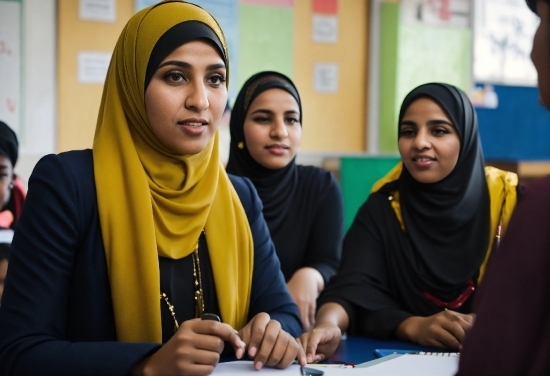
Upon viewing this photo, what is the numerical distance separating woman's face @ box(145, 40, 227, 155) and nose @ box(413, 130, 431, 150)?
0.84 metres

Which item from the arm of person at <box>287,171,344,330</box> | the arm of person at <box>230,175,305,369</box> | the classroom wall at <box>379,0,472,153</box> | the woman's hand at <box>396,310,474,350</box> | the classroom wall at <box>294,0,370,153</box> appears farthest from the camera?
the classroom wall at <box>379,0,472,153</box>

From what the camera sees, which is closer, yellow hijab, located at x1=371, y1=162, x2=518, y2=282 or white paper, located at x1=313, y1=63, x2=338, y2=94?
yellow hijab, located at x1=371, y1=162, x2=518, y2=282

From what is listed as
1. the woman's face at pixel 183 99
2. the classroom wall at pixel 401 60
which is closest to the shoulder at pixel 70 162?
the woman's face at pixel 183 99

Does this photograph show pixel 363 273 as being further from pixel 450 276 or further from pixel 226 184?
pixel 226 184

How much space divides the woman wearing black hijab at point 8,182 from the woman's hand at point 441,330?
1600mm

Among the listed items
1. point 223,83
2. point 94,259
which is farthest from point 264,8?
point 94,259

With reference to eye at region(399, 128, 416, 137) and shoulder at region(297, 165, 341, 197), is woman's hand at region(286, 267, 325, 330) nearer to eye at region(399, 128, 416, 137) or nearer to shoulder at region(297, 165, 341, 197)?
shoulder at region(297, 165, 341, 197)

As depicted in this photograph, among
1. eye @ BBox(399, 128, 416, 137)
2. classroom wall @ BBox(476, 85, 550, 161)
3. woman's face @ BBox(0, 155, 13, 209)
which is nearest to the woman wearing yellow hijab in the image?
eye @ BBox(399, 128, 416, 137)

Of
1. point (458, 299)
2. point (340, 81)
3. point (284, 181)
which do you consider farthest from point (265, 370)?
point (340, 81)

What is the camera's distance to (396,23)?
4523mm

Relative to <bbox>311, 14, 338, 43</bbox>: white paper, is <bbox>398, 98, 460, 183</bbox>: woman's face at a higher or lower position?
lower

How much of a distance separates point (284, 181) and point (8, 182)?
1.02m

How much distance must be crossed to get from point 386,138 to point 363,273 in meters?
2.64

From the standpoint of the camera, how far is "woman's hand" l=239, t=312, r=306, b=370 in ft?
4.10
